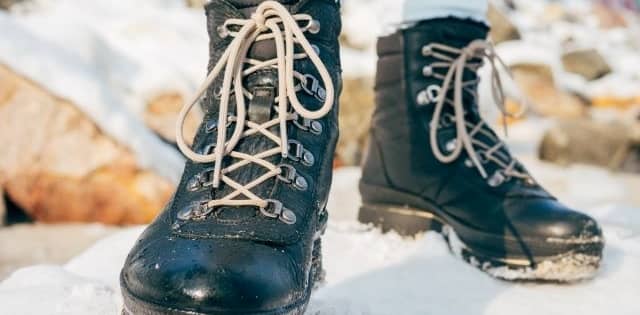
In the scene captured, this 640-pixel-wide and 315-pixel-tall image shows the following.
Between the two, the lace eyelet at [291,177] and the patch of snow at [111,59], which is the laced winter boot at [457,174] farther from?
the patch of snow at [111,59]

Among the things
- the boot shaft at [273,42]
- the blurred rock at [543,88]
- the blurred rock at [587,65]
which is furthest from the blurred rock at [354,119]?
the blurred rock at [587,65]

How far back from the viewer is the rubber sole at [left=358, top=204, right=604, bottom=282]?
4.01 feet

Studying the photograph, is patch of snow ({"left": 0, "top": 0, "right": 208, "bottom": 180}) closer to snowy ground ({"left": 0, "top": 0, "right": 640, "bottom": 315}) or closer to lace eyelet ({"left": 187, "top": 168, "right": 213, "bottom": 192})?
snowy ground ({"left": 0, "top": 0, "right": 640, "bottom": 315})

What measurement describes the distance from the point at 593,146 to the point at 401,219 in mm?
3389

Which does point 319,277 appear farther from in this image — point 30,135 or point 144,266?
point 30,135

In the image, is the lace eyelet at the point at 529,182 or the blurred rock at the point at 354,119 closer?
the lace eyelet at the point at 529,182

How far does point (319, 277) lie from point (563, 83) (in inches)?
344

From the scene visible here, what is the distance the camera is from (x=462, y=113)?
Answer: 1.38 m

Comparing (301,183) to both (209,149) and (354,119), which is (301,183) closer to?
(209,149)

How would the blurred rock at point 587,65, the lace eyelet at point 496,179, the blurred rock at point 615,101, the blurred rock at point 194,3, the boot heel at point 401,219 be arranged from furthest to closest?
the blurred rock at point 587,65, the blurred rock at point 615,101, the blurred rock at point 194,3, the boot heel at point 401,219, the lace eyelet at point 496,179

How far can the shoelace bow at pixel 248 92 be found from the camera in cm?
88

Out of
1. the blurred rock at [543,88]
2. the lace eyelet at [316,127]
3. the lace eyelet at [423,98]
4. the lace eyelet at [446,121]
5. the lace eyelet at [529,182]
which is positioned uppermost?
the lace eyelet at [316,127]

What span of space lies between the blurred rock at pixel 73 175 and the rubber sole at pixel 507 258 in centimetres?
129

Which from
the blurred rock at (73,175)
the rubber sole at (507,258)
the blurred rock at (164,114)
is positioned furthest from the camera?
the blurred rock at (164,114)
